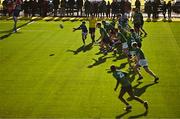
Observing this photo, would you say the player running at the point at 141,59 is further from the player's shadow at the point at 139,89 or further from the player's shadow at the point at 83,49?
the player's shadow at the point at 83,49

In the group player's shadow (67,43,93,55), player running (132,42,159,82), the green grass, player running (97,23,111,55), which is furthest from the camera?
player's shadow (67,43,93,55)

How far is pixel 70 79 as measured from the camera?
23.6 m

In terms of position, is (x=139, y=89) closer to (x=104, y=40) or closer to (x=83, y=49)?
(x=104, y=40)

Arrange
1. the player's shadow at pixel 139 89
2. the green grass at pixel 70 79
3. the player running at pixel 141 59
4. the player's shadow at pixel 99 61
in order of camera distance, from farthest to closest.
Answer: the player's shadow at pixel 99 61 < the player running at pixel 141 59 < the player's shadow at pixel 139 89 < the green grass at pixel 70 79

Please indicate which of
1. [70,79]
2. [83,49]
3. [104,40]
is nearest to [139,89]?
[70,79]

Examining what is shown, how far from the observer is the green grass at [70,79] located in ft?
63.5

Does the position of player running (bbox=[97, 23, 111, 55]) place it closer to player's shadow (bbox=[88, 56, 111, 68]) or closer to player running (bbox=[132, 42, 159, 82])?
player's shadow (bbox=[88, 56, 111, 68])

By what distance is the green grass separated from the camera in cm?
1934

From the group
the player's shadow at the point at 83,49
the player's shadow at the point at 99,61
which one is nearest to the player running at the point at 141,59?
the player's shadow at the point at 99,61

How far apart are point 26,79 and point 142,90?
575 cm

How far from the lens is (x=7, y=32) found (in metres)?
35.5

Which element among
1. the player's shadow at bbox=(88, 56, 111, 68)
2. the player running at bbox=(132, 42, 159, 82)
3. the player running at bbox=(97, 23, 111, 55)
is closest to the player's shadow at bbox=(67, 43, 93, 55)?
the player running at bbox=(97, 23, 111, 55)

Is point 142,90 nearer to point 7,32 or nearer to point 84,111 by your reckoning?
point 84,111

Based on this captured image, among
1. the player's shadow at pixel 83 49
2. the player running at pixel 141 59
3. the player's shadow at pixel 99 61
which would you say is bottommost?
the player's shadow at pixel 99 61
